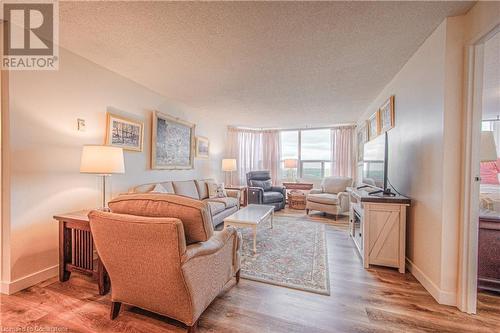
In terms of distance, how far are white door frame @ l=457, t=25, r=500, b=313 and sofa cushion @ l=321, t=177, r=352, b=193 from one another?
10.9 ft

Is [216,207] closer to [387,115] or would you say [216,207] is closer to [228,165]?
[228,165]

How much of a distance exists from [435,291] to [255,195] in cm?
367

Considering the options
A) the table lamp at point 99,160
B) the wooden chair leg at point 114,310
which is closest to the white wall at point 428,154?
the wooden chair leg at point 114,310

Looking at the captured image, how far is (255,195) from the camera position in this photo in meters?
5.15

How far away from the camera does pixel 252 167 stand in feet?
21.6

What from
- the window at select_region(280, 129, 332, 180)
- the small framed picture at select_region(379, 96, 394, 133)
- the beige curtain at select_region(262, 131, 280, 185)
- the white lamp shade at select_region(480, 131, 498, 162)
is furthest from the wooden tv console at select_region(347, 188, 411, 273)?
the beige curtain at select_region(262, 131, 280, 185)

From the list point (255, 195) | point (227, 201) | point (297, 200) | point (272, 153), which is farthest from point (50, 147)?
point (272, 153)

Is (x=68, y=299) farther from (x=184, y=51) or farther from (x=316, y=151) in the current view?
(x=316, y=151)

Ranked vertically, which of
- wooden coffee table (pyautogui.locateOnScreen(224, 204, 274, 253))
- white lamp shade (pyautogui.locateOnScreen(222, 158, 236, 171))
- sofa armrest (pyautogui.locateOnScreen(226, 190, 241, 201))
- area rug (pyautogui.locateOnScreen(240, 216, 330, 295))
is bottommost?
area rug (pyautogui.locateOnScreen(240, 216, 330, 295))

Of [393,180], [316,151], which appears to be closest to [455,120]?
[393,180]

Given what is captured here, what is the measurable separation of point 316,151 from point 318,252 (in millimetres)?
4137

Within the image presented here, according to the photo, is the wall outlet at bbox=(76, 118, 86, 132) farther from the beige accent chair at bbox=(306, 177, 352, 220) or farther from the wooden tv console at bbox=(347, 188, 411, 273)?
the beige accent chair at bbox=(306, 177, 352, 220)

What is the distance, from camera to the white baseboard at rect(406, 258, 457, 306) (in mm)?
1735

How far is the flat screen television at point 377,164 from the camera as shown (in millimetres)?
2545
